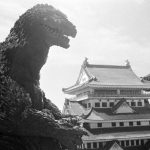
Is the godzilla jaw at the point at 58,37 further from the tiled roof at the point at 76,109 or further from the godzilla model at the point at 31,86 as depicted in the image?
the tiled roof at the point at 76,109

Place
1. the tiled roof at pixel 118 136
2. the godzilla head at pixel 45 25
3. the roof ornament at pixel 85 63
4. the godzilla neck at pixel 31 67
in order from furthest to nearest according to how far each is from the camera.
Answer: the roof ornament at pixel 85 63, the tiled roof at pixel 118 136, the godzilla head at pixel 45 25, the godzilla neck at pixel 31 67

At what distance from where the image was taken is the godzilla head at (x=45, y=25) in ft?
17.7

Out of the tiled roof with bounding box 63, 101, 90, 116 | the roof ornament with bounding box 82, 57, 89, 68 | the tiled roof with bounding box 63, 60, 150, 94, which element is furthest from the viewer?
the roof ornament with bounding box 82, 57, 89, 68

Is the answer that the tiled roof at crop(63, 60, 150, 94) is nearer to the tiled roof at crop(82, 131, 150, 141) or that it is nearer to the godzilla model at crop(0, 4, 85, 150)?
the tiled roof at crop(82, 131, 150, 141)

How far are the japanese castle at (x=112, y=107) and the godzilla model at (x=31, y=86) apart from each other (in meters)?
19.7

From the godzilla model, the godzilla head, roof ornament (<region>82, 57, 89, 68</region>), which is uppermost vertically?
roof ornament (<region>82, 57, 89, 68</region>)

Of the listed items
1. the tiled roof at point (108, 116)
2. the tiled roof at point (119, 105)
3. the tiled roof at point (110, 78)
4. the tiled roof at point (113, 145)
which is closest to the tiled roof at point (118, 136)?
the tiled roof at point (113, 145)

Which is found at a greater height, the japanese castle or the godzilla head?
the japanese castle

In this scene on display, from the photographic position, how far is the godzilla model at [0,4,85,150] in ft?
15.3

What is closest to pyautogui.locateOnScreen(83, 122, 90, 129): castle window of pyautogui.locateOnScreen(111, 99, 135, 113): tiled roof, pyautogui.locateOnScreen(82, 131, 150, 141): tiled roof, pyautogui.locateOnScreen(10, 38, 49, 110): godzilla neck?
pyautogui.locateOnScreen(82, 131, 150, 141): tiled roof

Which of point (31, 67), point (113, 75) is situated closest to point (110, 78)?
point (113, 75)

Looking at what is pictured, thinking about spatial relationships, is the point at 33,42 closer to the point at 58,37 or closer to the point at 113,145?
the point at 58,37

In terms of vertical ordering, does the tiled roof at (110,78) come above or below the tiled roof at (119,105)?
above

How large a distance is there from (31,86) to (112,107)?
25.9 metres
